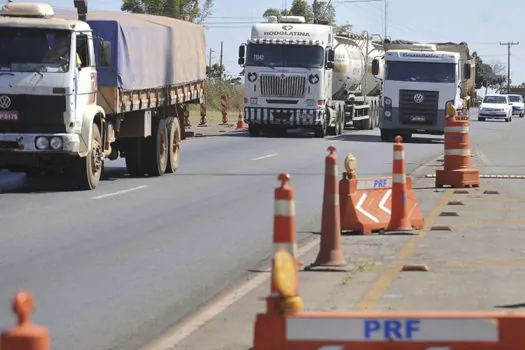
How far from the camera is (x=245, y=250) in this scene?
12078 millimetres

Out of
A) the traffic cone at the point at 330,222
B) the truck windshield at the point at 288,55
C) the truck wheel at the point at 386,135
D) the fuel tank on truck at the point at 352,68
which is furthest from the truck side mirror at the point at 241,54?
the traffic cone at the point at 330,222

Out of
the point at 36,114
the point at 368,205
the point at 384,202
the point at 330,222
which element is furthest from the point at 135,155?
the point at 330,222

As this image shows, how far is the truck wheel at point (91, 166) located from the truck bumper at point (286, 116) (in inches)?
770

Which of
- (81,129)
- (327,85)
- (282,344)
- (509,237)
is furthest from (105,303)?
(327,85)

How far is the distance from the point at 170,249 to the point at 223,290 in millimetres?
2409

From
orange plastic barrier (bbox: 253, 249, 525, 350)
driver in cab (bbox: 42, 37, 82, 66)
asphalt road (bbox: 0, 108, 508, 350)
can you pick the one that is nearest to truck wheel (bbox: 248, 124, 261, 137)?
asphalt road (bbox: 0, 108, 508, 350)

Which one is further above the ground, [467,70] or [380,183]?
[467,70]

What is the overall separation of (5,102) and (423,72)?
72.9ft

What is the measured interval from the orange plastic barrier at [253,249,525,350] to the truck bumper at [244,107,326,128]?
33043 mm

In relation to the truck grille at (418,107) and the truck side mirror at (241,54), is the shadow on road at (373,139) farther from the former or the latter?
the truck side mirror at (241,54)

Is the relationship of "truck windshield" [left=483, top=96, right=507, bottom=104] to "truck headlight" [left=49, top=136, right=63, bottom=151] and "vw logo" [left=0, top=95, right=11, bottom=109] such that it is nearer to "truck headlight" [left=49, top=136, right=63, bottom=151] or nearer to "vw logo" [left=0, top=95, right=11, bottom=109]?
"truck headlight" [left=49, top=136, right=63, bottom=151]

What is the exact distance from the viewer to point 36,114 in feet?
57.8

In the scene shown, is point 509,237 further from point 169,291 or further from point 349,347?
point 349,347

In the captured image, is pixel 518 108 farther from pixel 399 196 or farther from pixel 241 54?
pixel 399 196
